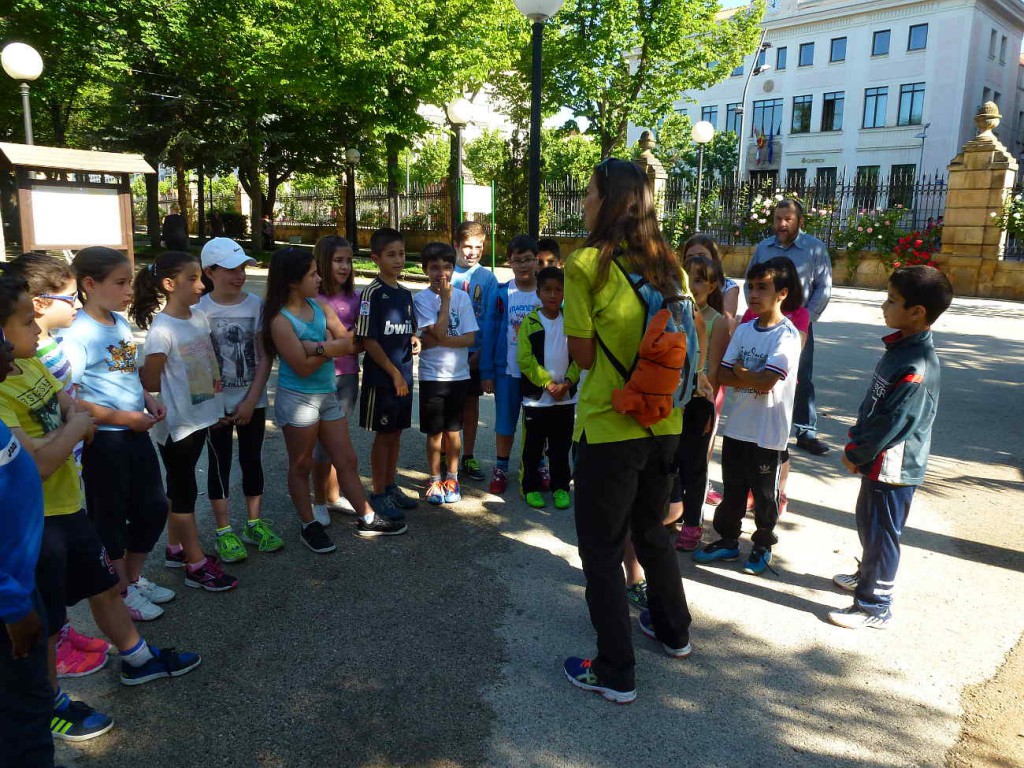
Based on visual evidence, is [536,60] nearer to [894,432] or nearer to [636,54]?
[894,432]

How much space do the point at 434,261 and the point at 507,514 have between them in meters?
1.72

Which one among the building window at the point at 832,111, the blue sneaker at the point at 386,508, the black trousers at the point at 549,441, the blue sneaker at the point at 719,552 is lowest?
the blue sneaker at the point at 719,552

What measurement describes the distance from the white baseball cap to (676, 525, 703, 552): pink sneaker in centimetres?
286

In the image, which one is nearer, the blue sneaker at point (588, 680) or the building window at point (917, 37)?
the blue sneaker at point (588, 680)

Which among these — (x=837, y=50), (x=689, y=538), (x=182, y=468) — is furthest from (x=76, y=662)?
(x=837, y=50)

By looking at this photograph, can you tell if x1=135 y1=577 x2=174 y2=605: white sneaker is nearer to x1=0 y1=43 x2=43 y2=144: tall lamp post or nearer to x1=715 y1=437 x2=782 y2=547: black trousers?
x1=715 y1=437 x2=782 y2=547: black trousers

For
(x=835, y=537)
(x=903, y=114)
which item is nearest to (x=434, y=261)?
(x=835, y=537)

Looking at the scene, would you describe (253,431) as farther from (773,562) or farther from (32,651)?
(773,562)

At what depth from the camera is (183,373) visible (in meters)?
3.54

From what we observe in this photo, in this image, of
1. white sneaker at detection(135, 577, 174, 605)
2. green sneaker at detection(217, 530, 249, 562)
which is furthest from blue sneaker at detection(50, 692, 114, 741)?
green sneaker at detection(217, 530, 249, 562)

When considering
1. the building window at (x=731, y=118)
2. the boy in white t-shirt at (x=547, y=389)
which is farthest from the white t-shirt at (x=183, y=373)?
the building window at (x=731, y=118)

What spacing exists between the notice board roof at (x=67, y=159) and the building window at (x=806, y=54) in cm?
4634

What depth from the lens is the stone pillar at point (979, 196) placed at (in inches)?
649

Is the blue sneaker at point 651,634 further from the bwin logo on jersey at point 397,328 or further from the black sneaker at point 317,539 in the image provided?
the bwin logo on jersey at point 397,328
